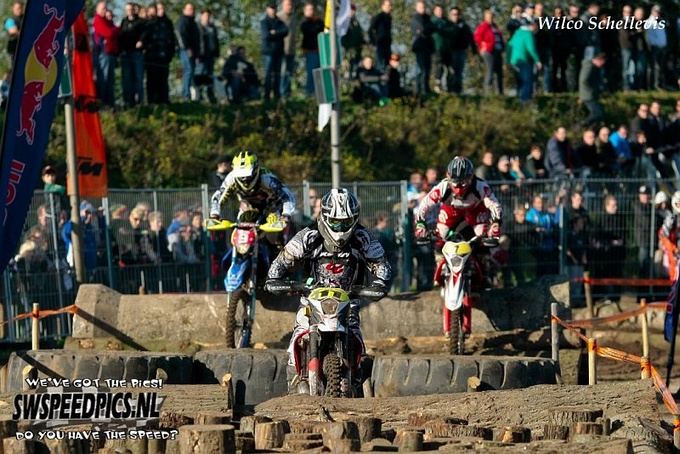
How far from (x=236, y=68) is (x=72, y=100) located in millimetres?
9589

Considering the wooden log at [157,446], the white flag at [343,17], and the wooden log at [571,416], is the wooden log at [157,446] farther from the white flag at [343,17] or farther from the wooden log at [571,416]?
the white flag at [343,17]

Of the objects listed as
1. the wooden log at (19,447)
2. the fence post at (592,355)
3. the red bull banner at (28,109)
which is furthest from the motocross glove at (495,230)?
the wooden log at (19,447)

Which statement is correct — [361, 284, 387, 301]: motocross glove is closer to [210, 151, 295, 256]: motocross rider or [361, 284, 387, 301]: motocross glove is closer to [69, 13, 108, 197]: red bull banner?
[210, 151, 295, 256]: motocross rider

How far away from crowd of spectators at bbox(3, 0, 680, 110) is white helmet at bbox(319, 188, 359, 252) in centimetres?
1177

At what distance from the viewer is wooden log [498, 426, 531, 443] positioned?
10.4 meters

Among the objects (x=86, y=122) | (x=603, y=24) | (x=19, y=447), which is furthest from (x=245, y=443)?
(x=603, y=24)

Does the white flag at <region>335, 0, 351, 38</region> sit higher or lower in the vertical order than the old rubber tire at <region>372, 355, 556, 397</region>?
higher

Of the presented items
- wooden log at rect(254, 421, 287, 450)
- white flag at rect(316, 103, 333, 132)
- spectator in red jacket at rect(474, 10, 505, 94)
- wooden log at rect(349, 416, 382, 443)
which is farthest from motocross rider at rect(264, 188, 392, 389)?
spectator in red jacket at rect(474, 10, 505, 94)

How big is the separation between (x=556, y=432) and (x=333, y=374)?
124 inches

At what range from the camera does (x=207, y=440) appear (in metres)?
9.47

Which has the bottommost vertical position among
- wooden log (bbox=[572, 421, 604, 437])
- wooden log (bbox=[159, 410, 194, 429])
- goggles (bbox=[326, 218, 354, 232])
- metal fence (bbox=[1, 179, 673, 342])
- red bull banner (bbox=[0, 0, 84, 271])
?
wooden log (bbox=[572, 421, 604, 437])

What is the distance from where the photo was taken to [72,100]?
19922mm

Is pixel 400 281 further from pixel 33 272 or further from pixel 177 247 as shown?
pixel 33 272

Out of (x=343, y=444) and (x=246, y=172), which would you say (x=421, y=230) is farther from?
(x=343, y=444)
